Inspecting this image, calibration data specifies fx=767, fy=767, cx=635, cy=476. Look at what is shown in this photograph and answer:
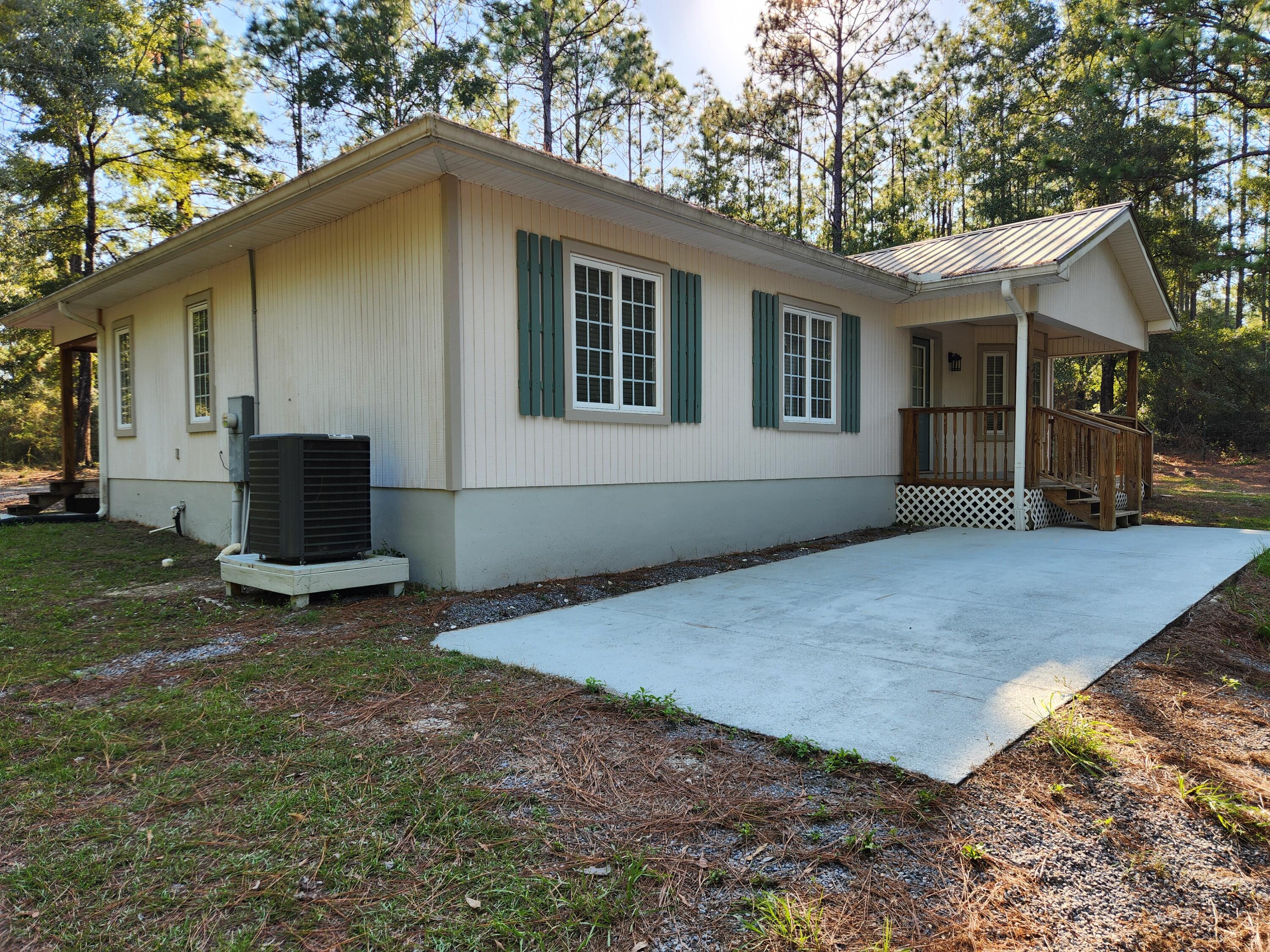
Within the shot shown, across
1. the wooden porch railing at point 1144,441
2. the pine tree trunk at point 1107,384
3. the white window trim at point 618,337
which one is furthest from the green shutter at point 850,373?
the pine tree trunk at point 1107,384

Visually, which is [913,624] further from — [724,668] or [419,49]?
[419,49]

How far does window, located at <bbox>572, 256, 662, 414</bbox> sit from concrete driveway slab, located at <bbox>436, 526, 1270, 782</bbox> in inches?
68.5

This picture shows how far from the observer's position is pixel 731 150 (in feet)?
78.5

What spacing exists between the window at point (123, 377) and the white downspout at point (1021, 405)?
35.8 ft

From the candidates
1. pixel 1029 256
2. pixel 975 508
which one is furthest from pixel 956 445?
pixel 1029 256

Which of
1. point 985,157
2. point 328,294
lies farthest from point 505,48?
point 328,294

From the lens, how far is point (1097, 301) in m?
10.7

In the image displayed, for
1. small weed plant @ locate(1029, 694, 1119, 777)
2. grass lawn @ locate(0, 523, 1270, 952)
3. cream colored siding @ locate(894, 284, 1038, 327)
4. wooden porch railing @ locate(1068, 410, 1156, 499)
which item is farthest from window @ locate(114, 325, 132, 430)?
wooden porch railing @ locate(1068, 410, 1156, 499)

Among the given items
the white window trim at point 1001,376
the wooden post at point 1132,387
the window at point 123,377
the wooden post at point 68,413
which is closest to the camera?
the window at point 123,377

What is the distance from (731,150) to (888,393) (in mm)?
16493

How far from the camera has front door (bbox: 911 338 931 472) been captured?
10953 mm

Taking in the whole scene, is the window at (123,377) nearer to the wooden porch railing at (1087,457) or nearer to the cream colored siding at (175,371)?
the cream colored siding at (175,371)

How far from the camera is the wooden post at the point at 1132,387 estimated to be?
1220 centimetres

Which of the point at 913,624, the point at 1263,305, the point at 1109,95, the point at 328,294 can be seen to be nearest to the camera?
the point at 913,624
